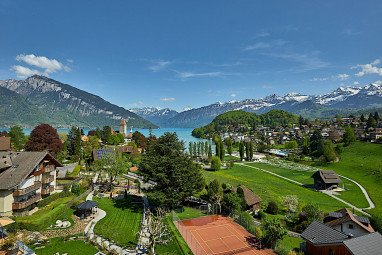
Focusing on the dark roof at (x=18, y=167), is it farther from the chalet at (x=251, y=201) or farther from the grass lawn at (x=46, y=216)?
the chalet at (x=251, y=201)

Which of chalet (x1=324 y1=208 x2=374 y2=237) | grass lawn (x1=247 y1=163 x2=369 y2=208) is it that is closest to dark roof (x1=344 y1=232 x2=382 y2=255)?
chalet (x1=324 y1=208 x2=374 y2=237)

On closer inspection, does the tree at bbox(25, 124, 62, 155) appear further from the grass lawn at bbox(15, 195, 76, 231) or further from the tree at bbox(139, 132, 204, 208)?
the tree at bbox(139, 132, 204, 208)

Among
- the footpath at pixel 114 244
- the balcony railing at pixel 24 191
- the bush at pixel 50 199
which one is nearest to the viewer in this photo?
the footpath at pixel 114 244

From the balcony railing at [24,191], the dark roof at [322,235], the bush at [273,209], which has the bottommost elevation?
the bush at [273,209]

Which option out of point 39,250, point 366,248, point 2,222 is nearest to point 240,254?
point 366,248

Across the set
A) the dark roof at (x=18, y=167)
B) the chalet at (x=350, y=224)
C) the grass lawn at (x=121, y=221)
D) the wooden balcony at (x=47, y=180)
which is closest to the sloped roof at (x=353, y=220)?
the chalet at (x=350, y=224)

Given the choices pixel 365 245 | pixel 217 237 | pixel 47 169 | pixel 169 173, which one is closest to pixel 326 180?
pixel 365 245
